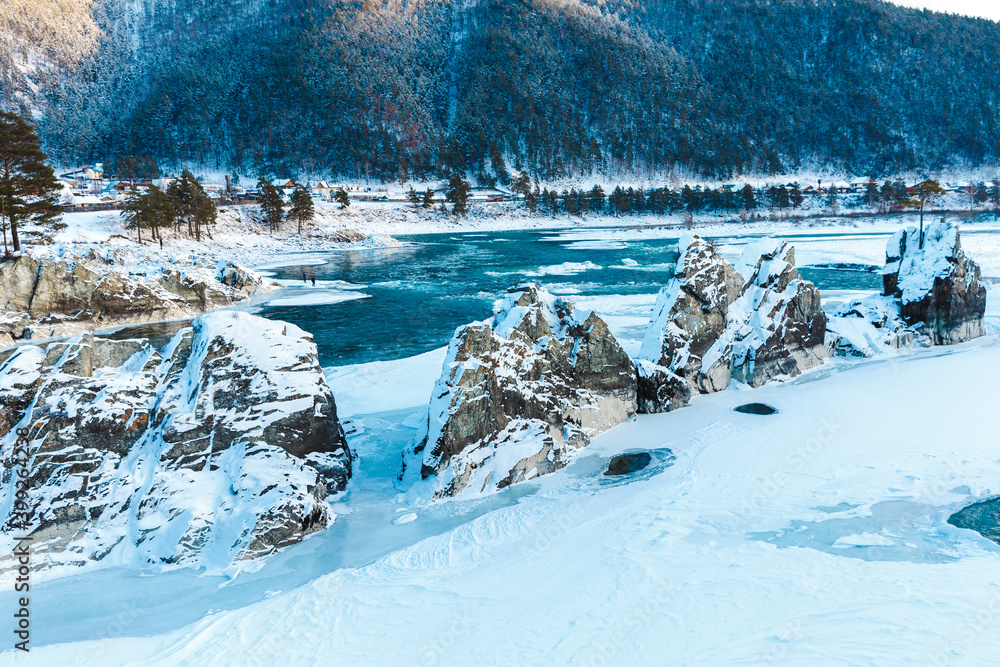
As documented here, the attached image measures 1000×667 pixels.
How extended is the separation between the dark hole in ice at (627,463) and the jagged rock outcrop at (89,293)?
2995 cm

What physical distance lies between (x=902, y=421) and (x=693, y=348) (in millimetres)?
5583

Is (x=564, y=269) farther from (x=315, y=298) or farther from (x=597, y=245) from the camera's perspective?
(x=597, y=245)

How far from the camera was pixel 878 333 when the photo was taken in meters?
21.7

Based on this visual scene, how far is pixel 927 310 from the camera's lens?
22.1m

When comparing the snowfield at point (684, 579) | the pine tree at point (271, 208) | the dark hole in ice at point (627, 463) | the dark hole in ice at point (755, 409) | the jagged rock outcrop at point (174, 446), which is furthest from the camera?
the pine tree at point (271, 208)

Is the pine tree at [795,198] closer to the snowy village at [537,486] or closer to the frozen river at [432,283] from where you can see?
the frozen river at [432,283]

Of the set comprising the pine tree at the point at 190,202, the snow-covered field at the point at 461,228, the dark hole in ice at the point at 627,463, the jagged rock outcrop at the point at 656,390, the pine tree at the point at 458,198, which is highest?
the pine tree at the point at 458,198

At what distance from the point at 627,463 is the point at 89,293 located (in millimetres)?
32716

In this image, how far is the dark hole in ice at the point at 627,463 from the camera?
12320 mm

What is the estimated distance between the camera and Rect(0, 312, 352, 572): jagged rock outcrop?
30.6ft

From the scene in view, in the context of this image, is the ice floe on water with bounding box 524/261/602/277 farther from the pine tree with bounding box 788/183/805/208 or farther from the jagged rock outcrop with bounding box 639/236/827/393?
the pine tree with bounding box 788/183/805/208

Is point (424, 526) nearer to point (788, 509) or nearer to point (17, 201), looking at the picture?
point (788, 509)

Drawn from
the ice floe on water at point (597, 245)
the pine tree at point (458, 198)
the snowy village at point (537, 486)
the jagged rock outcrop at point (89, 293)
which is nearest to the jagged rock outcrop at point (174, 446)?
the snowy village at point (537, 486)

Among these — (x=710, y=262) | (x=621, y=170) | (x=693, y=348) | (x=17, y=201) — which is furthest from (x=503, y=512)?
(x=621, y=170)
